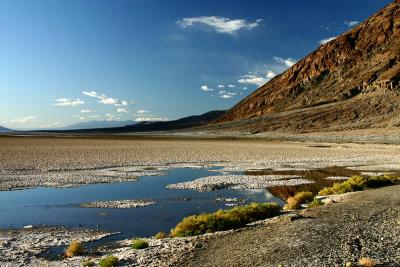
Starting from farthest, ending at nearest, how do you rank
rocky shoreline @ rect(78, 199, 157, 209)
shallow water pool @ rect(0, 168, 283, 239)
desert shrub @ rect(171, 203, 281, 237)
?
rocky shoreline @ rect(78, 199, 157, 209), shallow water pool @ rect(0, 168, 283, 239), desert shrub @ rect(171, 203, 281, 237)

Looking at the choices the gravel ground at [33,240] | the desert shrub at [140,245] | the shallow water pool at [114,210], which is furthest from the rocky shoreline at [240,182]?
the desert shrub at [140,245]

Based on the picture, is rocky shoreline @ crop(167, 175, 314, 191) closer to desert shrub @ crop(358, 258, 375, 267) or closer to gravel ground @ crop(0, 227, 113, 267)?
gravel ground @ crop(0, 227, 113, 267)

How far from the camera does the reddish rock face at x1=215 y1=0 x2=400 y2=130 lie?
5861 inches

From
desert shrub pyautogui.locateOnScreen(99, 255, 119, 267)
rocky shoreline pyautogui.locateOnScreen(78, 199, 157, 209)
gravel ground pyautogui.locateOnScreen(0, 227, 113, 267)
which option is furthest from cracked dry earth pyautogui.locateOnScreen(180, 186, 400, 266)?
rocky shoreline pyautogui.locateOnScreen(78, 199, 157, 209)

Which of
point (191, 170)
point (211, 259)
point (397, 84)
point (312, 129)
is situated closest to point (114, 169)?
point (191, 170)

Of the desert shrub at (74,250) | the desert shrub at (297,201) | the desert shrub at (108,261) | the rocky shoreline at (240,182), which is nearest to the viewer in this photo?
the desert shrub at (108,261)

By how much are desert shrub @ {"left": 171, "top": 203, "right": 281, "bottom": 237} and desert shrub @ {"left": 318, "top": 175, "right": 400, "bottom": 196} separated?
659cm

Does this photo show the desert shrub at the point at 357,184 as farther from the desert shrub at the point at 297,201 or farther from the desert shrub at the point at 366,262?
the desert shrub at the point at 366,262

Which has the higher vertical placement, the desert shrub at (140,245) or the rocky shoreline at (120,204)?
the desert shrub at (140,245)

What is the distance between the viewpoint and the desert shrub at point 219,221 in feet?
49.0

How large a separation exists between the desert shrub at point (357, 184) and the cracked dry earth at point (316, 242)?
5.69 meters

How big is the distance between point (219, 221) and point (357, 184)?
10899 mm

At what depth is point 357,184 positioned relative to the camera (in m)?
23.5

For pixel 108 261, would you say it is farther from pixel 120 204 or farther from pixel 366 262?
pixel 120 204
